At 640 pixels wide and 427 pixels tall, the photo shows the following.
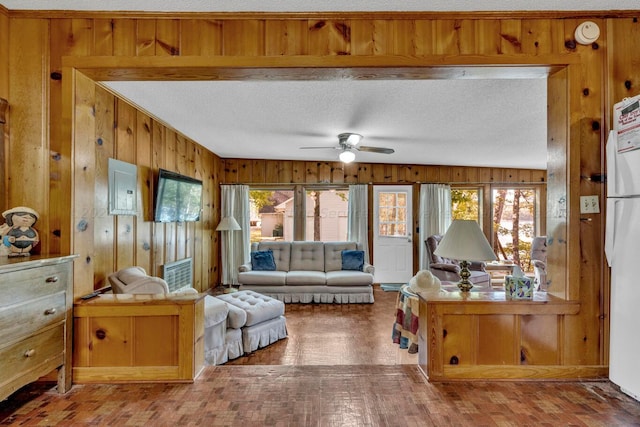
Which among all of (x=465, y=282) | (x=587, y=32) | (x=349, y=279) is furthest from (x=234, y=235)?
(x=587, y=32)

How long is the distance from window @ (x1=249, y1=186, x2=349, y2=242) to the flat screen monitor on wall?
5.38 ft

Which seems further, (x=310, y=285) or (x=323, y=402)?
(x=310, y=285)

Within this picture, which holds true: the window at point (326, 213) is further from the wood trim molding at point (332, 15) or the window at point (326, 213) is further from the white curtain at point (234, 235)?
the wood trim molding at point (332, 15)

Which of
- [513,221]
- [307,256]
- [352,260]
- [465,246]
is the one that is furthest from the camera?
[513,221]

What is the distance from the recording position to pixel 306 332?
382 centimetres

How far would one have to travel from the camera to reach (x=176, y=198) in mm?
4188

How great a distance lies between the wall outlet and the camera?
1.94 meters

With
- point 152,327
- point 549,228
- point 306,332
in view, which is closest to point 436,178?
point 306,332

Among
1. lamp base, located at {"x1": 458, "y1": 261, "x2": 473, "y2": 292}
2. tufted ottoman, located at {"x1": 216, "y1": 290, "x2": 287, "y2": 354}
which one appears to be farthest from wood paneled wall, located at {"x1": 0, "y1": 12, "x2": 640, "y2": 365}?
tufted ottoman, located at {"x1": 216, "y1": 290, "x2": 287, "y2": 354}

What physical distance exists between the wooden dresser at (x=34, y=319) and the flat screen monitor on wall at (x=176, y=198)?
2050 millimetres

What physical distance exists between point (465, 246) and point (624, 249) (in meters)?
0.84

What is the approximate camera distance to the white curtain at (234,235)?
20.2 ft

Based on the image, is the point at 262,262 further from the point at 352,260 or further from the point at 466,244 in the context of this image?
the point at 466,244

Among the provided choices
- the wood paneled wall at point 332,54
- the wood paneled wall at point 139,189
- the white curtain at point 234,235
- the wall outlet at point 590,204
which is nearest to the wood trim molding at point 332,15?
the wood paneled wall at point 332,54
